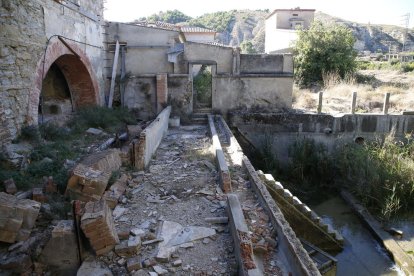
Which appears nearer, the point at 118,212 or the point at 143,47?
the point at 118,212

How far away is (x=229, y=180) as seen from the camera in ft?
18.3

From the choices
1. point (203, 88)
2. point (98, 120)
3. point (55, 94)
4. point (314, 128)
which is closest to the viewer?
point (98, 120)

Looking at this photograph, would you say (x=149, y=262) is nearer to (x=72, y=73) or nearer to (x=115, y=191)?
(x=115, y=191)

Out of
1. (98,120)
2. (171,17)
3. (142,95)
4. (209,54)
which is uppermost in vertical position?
(171,17)

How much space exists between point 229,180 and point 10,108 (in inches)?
182

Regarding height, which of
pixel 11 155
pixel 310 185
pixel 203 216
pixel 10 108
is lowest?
pixel 310 185

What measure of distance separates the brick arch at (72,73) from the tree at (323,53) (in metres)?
13.5

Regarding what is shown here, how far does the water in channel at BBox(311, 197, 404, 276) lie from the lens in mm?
6914

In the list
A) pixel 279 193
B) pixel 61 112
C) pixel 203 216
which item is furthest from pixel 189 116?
pixel 203 216

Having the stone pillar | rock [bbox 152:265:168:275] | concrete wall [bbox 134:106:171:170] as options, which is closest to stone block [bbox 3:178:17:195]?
concrete wall [bbox 134:106:171:170]

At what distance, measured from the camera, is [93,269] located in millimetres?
3432

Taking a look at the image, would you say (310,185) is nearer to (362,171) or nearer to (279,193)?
(362,171)

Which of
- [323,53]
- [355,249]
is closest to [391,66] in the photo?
[323,53]

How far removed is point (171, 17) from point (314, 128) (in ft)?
192
